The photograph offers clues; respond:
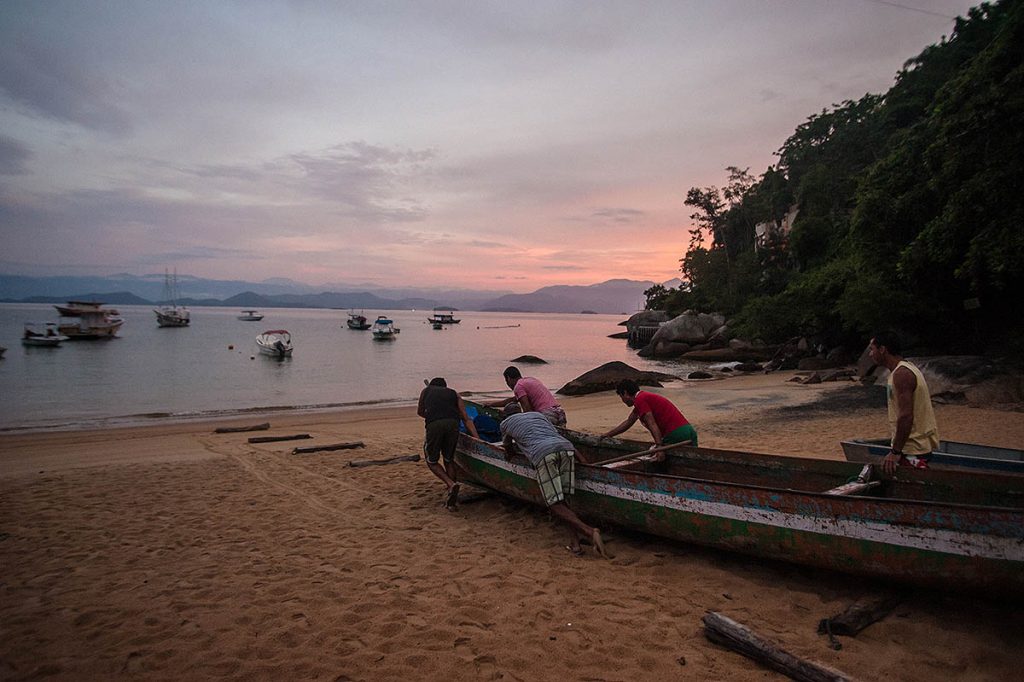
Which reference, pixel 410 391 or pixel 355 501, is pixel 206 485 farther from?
pixel 410 391

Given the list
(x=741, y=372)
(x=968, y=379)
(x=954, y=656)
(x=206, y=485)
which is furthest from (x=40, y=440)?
(x=741, y=372)

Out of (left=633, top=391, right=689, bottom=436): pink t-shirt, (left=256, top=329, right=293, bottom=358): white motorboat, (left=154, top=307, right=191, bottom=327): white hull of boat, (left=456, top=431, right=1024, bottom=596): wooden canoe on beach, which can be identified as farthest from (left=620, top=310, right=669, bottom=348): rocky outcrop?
(left=154, top=307, right=191, bottom=327): white hull of boat

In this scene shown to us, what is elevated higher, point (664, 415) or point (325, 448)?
point (664, 415)

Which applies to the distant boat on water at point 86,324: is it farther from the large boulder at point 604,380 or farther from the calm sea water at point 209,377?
the large boulder at point 604,380

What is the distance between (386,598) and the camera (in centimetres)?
502

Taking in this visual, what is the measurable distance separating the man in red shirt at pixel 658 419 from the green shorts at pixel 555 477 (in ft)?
3.66

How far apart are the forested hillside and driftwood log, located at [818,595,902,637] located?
12.0m

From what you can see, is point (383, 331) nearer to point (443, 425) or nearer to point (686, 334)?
point (686, 334)

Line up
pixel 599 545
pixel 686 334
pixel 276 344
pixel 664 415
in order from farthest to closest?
pixel 686 334 < pixel 276 344 < pixel 664 415 < pixel 599 545

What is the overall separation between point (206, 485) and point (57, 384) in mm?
24557

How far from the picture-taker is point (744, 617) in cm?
457

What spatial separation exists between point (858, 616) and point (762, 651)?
3.54 ft

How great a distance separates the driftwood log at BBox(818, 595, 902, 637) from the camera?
421cm

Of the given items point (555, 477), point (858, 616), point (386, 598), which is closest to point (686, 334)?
point (555, 477)
